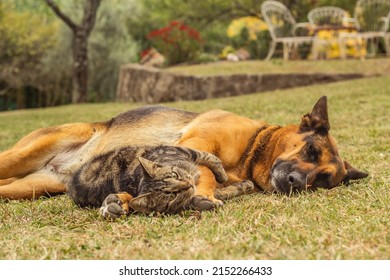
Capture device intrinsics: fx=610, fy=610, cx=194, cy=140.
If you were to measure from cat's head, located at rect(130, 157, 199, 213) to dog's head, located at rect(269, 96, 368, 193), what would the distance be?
0.89m

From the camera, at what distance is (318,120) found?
189 inches

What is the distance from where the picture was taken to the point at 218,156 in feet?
15.6

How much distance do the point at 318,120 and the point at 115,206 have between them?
182cm

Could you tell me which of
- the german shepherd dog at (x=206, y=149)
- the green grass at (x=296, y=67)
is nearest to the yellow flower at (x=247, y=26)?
the green grass at (x=296, y=67)

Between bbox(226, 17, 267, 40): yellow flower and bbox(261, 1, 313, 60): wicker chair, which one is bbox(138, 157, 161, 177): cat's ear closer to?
bbox(261, 1, 313, 60): wicker chair

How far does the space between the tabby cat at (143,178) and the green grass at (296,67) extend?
43.0 feet

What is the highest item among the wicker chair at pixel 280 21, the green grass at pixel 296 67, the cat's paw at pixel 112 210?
the cat's paw at pixel 112 210

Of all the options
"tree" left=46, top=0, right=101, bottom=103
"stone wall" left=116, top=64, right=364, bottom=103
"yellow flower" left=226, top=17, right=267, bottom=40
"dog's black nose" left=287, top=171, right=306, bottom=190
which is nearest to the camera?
"dog's black nose" left=287, top=171, right=306, bottom=190

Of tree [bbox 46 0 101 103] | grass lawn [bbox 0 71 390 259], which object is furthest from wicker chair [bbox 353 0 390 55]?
grass lawn [bbox 0 71 390 259]

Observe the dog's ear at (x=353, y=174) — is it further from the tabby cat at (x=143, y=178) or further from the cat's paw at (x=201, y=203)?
the cat's paw at (x=201, y=203)

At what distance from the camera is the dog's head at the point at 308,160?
454 centimetres

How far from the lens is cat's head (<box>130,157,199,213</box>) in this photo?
12.6ft

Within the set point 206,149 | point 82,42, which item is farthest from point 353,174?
point 82,42

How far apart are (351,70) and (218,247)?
597 inches
